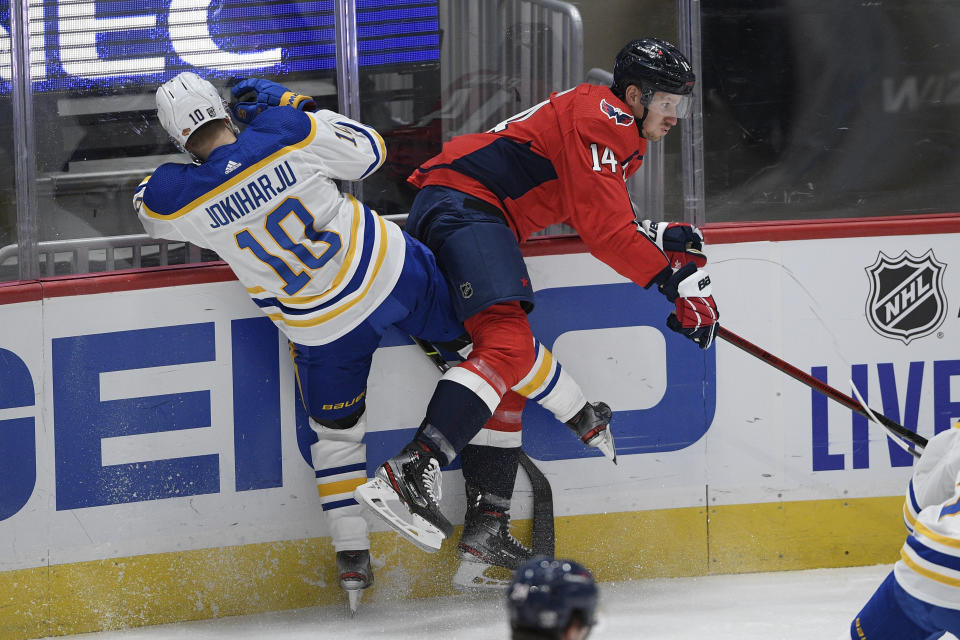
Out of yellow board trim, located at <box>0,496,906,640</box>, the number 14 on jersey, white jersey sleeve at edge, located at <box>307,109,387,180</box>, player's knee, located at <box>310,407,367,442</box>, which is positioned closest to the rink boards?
yellow board trim, located at <box>0,496,906,640</box>

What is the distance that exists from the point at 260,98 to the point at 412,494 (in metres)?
1.01

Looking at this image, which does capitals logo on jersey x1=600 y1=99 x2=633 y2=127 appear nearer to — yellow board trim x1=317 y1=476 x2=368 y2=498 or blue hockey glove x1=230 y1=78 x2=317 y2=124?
blue hockey glove x1=230 y1=78 x2=317 y2=124

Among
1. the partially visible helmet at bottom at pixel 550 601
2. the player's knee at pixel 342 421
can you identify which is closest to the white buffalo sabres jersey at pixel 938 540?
the partially visible helmet at bottom at pixel 550 601

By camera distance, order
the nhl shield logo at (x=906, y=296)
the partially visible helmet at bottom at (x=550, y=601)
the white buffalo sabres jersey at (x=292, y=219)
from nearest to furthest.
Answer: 1. the partially visible helmet at bottom at (x=550, y=601)
2. the white buffalo sabres jersey at (x=292, y=219)
3. the nhl shield logo at (x=906, y=296)

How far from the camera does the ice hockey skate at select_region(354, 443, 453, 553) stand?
2125 mm

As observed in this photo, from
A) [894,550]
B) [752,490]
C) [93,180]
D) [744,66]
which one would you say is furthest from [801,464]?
[93,180]

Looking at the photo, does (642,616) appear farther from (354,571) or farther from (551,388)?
(354,571)

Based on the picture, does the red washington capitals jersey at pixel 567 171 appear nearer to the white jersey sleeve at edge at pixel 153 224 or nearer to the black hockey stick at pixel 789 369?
the black hockey stick at pixel 789 369

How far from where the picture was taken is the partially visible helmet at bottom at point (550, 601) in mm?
863

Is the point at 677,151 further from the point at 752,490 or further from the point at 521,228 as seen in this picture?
the point at 752,490

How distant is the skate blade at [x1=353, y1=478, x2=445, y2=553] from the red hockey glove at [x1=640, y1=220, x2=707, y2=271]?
866mm

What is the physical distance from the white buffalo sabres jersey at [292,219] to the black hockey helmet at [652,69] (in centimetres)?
63

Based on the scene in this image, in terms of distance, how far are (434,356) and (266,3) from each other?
996mm

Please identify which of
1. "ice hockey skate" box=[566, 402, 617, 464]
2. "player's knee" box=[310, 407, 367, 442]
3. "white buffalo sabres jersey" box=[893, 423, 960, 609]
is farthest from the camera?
"ice hockey skate" box=[566, 402, 617, 464]
